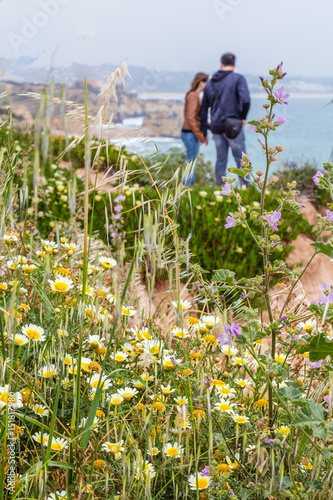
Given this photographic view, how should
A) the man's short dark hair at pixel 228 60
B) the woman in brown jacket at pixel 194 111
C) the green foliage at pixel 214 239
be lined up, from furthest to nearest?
the woman in brown jacket at pixel 194 111, the man's short dark hair at pixel 228 60, the green foliage at pixel 214 239

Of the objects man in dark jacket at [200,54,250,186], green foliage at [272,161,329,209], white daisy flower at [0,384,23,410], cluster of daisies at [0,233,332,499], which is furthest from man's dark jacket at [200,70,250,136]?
white daisy flower at [0,384,23,410]

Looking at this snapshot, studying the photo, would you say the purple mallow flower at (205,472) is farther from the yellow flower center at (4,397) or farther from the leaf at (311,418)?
the yellow flower center at (4,397)

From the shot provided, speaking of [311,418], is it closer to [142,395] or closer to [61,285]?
[142,395]

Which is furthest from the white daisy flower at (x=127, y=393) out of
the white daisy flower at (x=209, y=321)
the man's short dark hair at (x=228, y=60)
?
the man's short dark hair at (x=228, y=60)

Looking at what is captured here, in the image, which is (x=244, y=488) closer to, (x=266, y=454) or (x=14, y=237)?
(x=266, y=454)

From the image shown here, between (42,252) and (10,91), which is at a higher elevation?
(10,91)

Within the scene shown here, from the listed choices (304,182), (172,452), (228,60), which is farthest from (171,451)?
(304,182)

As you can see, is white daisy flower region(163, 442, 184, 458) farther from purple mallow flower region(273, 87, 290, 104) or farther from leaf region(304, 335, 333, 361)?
purple mallow flower region(273, 87, 290, 104)

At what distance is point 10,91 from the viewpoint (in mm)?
1258

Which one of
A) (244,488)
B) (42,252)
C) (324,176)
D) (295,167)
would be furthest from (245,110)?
(244,488)

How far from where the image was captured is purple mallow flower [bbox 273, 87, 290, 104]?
1465 millimetres

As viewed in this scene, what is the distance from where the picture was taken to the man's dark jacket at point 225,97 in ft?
24.2

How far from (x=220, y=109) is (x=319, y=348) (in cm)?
665

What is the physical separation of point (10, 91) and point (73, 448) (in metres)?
0.92
